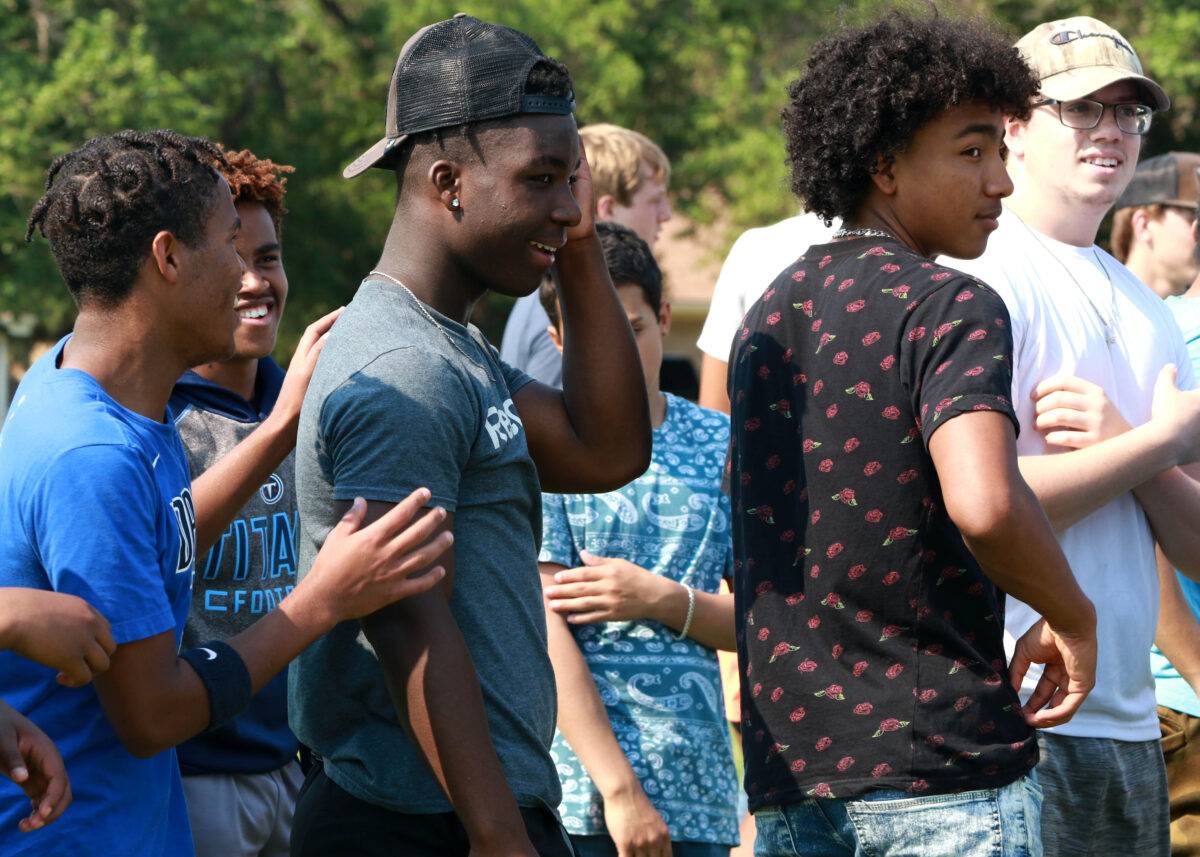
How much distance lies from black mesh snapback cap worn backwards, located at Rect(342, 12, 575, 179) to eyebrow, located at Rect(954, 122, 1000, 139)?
80cm

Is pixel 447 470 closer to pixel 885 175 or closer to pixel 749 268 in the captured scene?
pixel 885 175

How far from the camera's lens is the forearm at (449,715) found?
96.6 inches

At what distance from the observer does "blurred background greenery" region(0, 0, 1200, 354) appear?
68.2 feet

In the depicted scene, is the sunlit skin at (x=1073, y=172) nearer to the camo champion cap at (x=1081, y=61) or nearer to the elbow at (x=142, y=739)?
the camo champion cap at (x=1081, y=61)

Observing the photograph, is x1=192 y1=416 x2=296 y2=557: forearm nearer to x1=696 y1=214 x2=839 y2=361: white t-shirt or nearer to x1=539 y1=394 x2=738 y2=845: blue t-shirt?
x1=539 y1=394 x2=738 y2=845: blue t-shirt

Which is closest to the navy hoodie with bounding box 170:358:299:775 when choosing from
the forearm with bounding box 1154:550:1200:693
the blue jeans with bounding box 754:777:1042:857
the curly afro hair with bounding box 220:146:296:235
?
the curly afro hair with bounding box 220:146:296:235

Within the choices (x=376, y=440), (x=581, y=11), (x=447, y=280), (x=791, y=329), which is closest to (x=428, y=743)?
(x=376, y=440)

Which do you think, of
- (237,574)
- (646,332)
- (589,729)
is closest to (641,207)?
(646,332)

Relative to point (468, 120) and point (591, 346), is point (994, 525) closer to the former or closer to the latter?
point (591, 346)

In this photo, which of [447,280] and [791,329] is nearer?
[447,280]

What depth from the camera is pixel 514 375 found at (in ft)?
10.6

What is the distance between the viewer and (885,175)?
10.1 ft

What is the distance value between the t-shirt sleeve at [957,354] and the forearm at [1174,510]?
97 cm

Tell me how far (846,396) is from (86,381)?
1.39 metres
